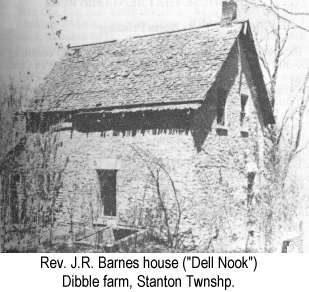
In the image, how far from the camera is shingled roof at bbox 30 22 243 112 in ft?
22.6

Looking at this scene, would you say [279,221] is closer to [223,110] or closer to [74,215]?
[223,110]

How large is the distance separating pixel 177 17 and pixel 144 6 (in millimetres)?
508

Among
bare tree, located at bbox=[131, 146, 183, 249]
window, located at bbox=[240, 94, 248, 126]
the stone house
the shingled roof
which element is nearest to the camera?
bare tree, located at bbox=[131, 146, 183, 249]

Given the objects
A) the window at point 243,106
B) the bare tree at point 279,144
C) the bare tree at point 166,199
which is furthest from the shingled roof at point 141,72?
the window at point 243,106

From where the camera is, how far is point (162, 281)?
206 inches

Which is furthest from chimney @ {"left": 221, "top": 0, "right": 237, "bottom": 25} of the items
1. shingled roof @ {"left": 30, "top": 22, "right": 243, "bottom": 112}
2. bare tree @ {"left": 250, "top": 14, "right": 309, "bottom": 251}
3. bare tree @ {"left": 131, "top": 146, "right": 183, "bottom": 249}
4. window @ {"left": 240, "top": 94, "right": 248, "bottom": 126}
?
bare tree @ {"left": 131, "top": 146, "right": 183, "bottom": 249}

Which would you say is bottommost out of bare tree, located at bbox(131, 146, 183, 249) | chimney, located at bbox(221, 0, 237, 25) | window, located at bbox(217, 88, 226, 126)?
bare tree, located at bbox(131, 146, 183, 249)

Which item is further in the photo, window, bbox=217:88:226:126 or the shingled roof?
window, bbox=217:88:226:126

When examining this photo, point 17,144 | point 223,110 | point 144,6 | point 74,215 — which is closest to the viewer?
point 144,6

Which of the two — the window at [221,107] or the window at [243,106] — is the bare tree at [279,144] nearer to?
the window at [243,106]

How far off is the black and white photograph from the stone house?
0.07 feet

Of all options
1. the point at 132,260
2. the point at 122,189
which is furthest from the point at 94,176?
the point at 132,260

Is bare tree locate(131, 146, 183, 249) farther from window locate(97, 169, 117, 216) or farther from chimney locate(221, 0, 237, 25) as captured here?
chimney locate(221, 0, 237, 25)

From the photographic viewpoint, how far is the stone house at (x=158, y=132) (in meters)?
6.71
